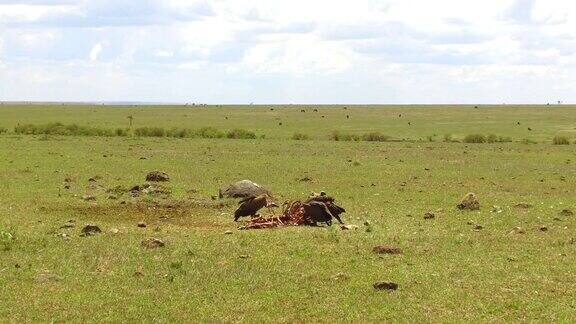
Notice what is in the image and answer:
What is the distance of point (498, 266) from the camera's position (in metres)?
13.3

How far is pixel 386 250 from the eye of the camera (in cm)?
1434

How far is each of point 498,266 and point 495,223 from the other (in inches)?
190

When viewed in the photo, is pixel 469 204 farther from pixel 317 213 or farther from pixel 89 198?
pixel 89 198

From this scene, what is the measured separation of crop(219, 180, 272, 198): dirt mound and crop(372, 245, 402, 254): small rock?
23.2 feet

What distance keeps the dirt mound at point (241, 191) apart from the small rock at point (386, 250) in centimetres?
707

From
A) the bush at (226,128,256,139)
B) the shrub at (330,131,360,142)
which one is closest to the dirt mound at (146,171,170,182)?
the shrub at (330,131,360,142)

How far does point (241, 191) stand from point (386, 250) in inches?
299

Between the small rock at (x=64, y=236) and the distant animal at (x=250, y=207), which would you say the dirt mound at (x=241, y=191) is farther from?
the small rock at (x=64, y=236)

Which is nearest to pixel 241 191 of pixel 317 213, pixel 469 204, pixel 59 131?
pixel 317 213

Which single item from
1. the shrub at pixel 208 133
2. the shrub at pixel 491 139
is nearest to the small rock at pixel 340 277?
the shrub at pixel 491 139

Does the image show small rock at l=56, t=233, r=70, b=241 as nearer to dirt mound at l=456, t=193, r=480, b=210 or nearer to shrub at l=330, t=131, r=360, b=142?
dirt mound at l=456, t=193, r=480, b=210

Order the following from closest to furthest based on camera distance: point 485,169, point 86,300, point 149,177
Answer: point 86,300 < point 149,177 < point 485,169

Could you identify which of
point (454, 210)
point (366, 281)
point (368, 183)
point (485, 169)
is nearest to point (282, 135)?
point (485, 169)

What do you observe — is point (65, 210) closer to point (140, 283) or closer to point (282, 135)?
point (140, 283)
